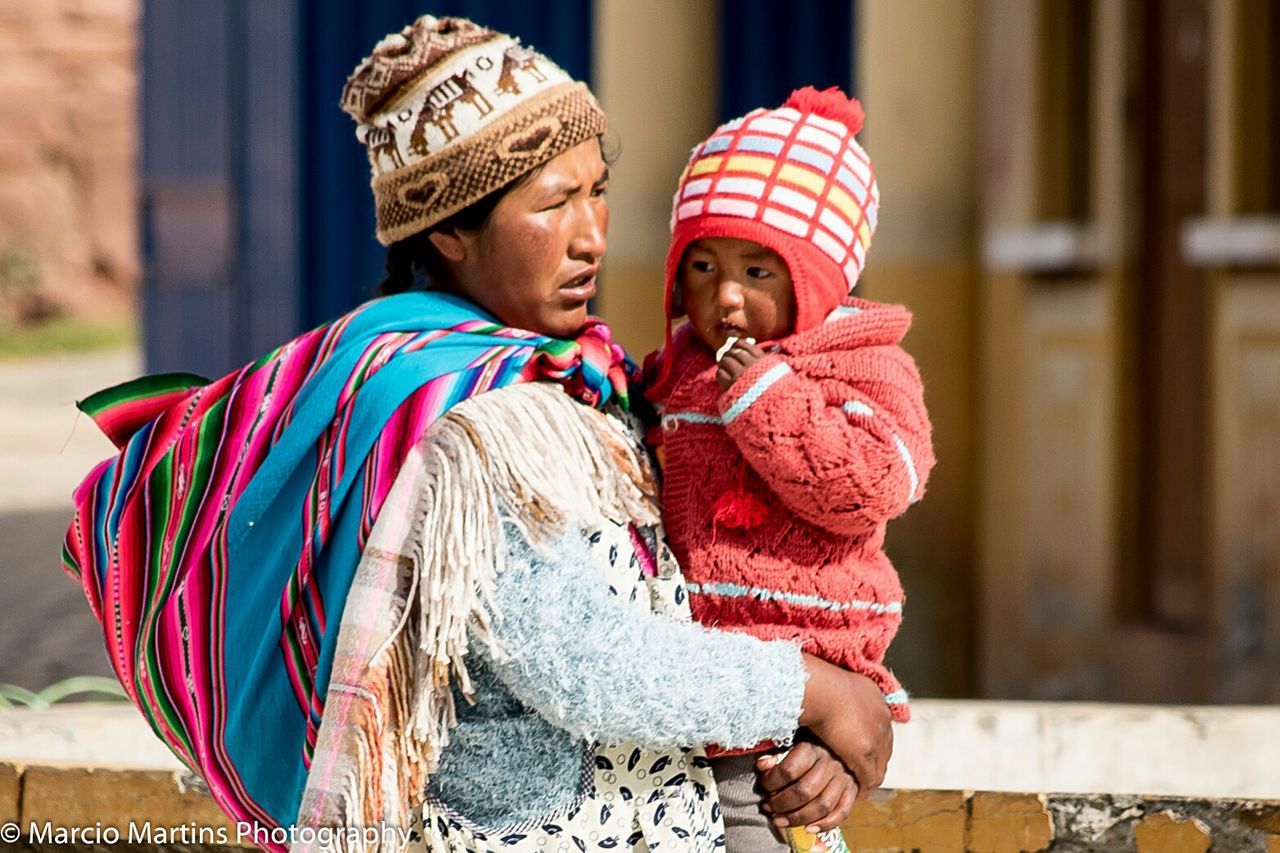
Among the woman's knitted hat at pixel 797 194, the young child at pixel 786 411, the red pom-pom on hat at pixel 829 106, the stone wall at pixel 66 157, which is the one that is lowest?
the stone wall at pixel 66 157

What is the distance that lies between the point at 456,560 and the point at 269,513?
0.33m

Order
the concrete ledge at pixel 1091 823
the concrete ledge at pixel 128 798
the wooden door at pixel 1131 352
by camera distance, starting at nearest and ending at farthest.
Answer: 1. the concrete ledge at pixel 1091 823
2. the concrete ledge at pixel 128 798
3. the wooden door at pixel 1131 352

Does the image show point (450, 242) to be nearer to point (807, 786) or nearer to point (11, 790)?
point (807, 786)

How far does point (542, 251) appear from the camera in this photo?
7.48 ft

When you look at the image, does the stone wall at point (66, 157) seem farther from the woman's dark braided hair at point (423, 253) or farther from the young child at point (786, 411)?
the young child at point (786, 411)

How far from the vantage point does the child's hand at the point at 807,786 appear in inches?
86.6

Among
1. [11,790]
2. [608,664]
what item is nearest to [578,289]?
[608,664]

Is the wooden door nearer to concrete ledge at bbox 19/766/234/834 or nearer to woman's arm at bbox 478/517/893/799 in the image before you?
concrete ledge at bbox 19/766/234/834

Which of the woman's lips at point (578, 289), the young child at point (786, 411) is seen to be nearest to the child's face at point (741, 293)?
the young child at point (786, 411)

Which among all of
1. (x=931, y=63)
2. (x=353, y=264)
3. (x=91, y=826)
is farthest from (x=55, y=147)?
(x=91, y=826)

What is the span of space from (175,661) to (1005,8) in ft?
16.8

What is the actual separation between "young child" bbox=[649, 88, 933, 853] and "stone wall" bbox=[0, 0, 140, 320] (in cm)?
2342

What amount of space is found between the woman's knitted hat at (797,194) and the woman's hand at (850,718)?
46 cm

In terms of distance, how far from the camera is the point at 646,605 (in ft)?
7.06
